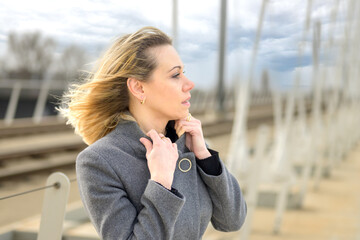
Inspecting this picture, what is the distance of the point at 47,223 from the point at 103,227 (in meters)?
Answer: 0.30

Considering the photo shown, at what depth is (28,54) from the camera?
9.77 metres

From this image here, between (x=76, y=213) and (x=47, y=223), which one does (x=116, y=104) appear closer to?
(x=47, y=223)

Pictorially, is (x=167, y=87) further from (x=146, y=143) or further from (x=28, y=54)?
(x=28, y=54)

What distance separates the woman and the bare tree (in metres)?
7.93

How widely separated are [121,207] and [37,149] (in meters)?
6.56

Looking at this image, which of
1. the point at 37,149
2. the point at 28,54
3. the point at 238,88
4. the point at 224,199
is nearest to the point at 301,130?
the point at 238,88

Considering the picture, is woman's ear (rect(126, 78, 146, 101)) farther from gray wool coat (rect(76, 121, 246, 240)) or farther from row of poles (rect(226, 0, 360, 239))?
row of poles (rect(226, 0, 360, 239))

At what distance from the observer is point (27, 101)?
11.2 metres

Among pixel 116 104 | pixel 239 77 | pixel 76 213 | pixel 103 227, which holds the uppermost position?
pixel 116 104

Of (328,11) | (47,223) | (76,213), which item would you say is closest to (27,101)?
(328,11)

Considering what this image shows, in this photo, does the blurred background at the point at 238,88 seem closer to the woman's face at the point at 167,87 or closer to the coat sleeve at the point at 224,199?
the woman's face at the point at 167,87

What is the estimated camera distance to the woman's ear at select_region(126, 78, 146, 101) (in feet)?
4.05

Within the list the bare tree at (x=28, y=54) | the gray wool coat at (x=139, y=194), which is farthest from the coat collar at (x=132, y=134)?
the bare tree at (x=28, y=54)

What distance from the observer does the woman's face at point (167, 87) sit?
124cm
